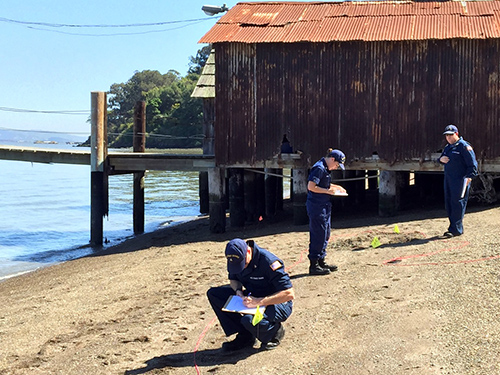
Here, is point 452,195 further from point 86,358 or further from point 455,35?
point 86,358

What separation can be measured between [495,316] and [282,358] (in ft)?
7.50

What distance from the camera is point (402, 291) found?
→ 8172 millimetres

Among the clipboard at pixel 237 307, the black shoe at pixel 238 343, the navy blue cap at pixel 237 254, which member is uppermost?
the navy blue cap at pixel 237 254

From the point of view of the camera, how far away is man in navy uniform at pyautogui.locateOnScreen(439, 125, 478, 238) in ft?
35.1

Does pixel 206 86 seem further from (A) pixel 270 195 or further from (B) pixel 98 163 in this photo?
(B) pixel 98 163

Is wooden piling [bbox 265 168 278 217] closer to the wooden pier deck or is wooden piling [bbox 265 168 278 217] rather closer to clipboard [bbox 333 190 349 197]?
the wooden pier deck

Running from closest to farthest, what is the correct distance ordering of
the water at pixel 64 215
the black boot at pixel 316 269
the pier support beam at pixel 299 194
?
1. the black boot at pixel 316 269
2. the pier support beam at pixel 299 194
3. the water at pixel 64 215

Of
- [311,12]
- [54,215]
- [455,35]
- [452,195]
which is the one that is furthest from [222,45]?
[54,215]

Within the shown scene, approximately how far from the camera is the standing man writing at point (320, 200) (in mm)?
9102

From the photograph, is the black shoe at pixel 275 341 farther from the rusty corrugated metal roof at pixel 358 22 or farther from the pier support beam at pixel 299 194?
the rusty corrugated metal roof at pixel 358 22

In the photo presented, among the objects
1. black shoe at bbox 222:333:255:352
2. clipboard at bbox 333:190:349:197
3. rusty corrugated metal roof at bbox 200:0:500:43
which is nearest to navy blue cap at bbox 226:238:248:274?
black shoe at bbox 222:333:255:352

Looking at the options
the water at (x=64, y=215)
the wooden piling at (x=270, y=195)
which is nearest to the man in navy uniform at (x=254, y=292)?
the water at (x=64, y=215)

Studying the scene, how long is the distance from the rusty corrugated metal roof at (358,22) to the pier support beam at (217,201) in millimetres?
3489

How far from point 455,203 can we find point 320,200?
2.95 m
